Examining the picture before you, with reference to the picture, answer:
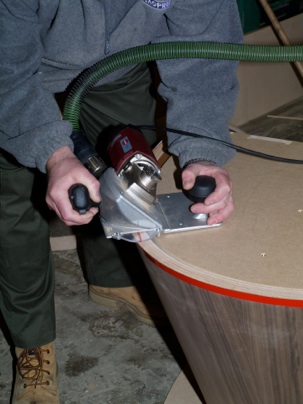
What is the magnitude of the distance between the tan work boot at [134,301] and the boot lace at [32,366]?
308mm

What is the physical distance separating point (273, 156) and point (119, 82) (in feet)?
1.41

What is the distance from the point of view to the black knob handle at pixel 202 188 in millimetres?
998

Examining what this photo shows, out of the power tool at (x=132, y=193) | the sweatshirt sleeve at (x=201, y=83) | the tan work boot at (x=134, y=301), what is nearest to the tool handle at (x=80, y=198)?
the power tool at (x=132, y=193)

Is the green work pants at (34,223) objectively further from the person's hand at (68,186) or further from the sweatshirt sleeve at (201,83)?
the person's hand at (68,186)

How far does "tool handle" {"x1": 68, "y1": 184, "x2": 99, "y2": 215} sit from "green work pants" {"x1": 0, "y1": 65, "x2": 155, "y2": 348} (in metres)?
0.41

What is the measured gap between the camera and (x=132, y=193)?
995mm

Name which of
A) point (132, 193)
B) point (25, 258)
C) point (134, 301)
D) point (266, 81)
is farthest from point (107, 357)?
point (266, 81)

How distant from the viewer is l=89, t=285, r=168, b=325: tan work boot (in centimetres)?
171

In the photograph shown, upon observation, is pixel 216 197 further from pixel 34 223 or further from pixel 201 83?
pixel 34 223

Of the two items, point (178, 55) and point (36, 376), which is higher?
point (178, 55)

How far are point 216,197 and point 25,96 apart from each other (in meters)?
0.40

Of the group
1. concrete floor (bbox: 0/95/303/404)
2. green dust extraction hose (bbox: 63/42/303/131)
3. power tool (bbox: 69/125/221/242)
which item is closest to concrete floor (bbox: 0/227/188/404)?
concrete floor (bbox: 0/95/303/404)

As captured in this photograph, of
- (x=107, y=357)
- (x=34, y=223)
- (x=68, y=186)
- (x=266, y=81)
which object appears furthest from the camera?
(x=266, y=81)

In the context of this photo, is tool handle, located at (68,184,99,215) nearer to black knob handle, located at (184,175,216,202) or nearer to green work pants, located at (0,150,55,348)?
black knob handle, located at (184,175,216,202)
